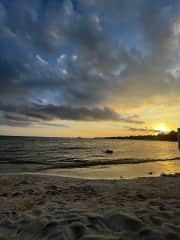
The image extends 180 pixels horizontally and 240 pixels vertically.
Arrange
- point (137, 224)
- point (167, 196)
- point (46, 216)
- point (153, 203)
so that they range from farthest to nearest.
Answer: point (167, 196) → point (153, 203) → point (46, 216) → point (137, 224)

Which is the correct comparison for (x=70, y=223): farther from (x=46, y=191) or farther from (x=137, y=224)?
(x=46, y=191)

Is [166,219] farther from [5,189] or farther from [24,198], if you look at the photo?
[5,189]

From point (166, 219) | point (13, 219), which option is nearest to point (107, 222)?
point (166, 219)

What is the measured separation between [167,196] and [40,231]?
4699 mm

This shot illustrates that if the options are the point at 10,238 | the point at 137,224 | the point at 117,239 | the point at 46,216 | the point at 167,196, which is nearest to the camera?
the point at 117,239

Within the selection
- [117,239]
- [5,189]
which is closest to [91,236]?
[117,239]

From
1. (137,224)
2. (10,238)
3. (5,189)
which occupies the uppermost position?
(137,224)

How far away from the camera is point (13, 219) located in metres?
3.90

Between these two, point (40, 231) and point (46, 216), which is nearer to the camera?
point (40, 231)

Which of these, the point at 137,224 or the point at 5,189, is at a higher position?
the point at 137,224

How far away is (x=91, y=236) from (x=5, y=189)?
632cm

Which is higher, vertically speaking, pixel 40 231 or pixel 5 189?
pixel 40 231

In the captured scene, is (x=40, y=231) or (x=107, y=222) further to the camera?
(x=107, y=222)

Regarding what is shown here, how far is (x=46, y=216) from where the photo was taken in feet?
12.5
